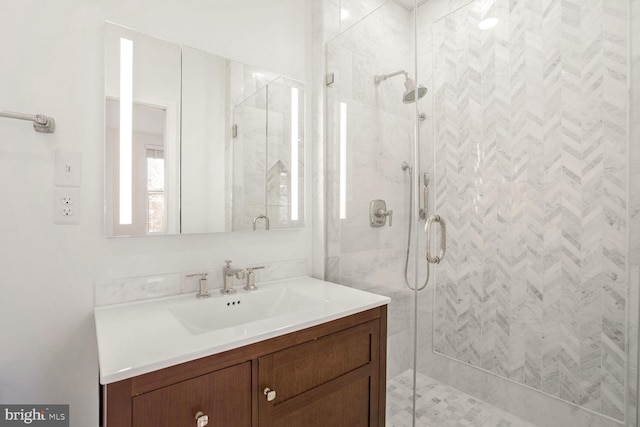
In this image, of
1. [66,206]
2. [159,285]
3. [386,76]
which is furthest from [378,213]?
[66,206]

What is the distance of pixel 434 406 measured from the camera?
1.53 m

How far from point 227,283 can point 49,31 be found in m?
1.13

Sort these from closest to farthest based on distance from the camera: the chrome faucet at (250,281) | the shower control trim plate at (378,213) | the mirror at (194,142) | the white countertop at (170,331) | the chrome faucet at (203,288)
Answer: the white countertop at (170,331) → the mirror at (194,142) → the chrome faucet at (203,288) → the chrome faucet at (250,281) → the shower control trim plate at (378,213)

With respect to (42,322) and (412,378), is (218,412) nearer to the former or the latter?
(42,322)

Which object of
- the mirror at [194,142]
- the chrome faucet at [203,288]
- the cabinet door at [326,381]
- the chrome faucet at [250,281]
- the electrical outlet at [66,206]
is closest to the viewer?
the cabinet door at [326,381]

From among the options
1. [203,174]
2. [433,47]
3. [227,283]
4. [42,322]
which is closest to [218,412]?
[227,283]

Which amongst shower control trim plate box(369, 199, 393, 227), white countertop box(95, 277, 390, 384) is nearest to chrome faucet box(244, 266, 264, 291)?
white countertop box(95, 277, 390, 384)

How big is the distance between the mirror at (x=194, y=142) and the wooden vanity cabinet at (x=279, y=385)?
25.6 inches

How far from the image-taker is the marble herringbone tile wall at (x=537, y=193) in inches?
46.5

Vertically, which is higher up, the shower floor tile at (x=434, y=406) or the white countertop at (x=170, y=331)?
the white countertop at (x=170, y=331)

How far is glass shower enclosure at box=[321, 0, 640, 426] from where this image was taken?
1186 mm

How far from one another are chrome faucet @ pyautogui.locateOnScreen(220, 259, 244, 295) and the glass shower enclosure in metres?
0.54
